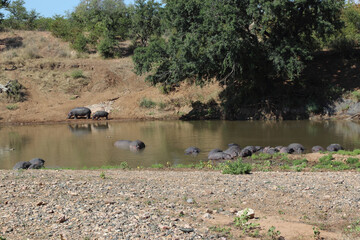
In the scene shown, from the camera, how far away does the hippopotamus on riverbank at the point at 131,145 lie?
776 inches

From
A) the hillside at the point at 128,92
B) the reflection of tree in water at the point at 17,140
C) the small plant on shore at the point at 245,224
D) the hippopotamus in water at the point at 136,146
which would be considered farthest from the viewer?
the hillside at the point at 128,92

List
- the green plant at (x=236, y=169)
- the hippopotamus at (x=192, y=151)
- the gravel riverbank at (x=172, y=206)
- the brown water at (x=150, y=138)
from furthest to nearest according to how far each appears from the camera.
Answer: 1. the hippopotamus at (x=192, y=151)
2. the brown water at (x=150, y=138)
3. the green plant at (x=236, y=169)
4. the gravel riverbank at (x=172, y=206)

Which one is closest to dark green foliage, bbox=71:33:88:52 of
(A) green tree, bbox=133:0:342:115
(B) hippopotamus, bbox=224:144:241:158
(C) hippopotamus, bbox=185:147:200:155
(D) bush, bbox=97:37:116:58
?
(D) bush, bbox=97:37:116:58

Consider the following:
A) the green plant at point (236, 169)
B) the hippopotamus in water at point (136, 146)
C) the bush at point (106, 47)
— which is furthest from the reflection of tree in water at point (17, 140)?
the bush at point (106, 47)

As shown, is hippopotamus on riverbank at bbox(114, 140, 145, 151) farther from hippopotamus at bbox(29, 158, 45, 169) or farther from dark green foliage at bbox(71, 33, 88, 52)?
dark green foliage at bbox(71, 33, 88, 52)

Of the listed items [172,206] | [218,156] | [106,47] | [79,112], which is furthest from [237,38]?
[172,206]

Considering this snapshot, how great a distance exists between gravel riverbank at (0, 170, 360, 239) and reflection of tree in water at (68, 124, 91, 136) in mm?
14537

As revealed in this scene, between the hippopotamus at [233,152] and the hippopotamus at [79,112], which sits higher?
the hippopotamus at [79,112]

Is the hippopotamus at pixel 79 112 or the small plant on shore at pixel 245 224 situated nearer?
the small plant on shore at pixel 245 224

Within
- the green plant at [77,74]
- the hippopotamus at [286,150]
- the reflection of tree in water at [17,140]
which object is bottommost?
the reflection of tree in water at [17,140]

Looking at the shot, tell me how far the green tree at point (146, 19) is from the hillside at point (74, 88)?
13.1 ft

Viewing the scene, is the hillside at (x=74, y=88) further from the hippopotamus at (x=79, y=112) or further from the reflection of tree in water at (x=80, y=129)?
the reflection of tree in water at (x=80, y=129)

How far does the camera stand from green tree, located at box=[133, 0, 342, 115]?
85.1ft

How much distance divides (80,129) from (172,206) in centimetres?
2081
